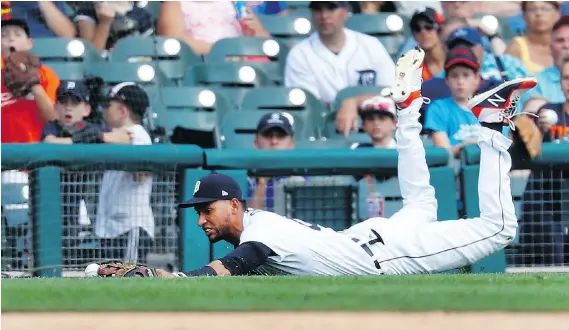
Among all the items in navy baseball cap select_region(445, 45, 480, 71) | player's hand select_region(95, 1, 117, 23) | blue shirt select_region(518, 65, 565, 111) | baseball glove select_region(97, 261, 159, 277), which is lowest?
baseball glove select_region(97, 261, 159, 277)

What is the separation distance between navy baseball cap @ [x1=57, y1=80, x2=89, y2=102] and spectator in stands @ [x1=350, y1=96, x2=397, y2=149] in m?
1.87

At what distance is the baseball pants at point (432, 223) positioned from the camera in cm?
615

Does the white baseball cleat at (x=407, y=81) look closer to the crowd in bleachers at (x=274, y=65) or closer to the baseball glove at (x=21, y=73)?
the crowd in bleachers at (x=274, y=65)

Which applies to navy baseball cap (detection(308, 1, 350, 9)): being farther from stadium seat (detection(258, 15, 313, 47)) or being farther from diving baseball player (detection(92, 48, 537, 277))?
diving baseball player (detection(92, 48, 537, 277))

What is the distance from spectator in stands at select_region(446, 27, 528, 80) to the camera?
8.80 metres

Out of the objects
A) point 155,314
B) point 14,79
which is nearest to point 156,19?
point 14,79

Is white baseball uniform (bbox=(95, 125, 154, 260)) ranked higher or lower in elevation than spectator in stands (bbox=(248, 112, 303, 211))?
lower

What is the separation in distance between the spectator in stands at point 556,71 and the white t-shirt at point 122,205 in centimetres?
321

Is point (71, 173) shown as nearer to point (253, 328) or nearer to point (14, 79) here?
point (14, 79)

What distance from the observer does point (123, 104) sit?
311 inches

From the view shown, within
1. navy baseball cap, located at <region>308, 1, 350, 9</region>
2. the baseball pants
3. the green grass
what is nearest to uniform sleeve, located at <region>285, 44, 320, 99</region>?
navy baseball cap, located at <region>308, 1, 350, 9</region>

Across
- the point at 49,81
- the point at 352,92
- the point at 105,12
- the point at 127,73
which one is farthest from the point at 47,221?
the point at 105,12

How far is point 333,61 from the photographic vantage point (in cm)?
901

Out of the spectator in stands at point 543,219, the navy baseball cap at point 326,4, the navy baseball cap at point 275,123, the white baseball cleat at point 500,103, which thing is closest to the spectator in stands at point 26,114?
the navy baseball cap at point 275,123
